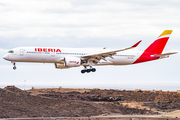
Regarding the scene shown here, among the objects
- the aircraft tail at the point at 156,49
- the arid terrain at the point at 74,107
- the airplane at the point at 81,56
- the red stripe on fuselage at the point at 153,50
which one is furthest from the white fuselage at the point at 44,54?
the aircraft tail at the point at 156,49

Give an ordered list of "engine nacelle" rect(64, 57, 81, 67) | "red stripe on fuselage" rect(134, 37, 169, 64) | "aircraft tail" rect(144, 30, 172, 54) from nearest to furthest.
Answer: "engine nacelle" rect(64, 57, 81, 67) → "red stripe on fuselage" rect(134, 37, 169, 64) → "aircraft tail" rect(144, 30, 172, 54)

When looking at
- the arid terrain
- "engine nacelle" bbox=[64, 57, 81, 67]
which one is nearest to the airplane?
"engine nacelle" bbox=[64, 57, 81, 67]

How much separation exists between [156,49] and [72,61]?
21.0 metres

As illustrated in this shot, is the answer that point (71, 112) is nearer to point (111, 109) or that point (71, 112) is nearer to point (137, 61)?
point (111, 109)

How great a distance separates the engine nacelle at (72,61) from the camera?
5900cm

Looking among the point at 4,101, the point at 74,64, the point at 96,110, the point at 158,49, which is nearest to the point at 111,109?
the point at 96,110

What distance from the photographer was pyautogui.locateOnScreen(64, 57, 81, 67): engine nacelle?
59.0m

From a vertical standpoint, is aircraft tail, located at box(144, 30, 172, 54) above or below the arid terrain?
above

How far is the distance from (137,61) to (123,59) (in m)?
3.92

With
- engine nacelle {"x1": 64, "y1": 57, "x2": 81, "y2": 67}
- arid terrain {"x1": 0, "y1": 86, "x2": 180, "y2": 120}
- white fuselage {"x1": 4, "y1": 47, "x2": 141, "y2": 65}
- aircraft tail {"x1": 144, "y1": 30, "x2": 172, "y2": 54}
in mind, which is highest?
aircraft tail {"x1": 144, "y1": 30, "x2": 172, "y2": 54}

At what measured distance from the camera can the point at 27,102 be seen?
161 ft

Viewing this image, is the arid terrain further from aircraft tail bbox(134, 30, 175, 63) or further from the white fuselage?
aircraft tail bbox(134, 30, 175, 63)

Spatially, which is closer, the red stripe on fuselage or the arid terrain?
the arid terrain

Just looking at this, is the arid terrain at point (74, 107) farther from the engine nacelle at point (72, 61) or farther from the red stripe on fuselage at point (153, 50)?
the red stripe on fuselage at point (153, 50)
